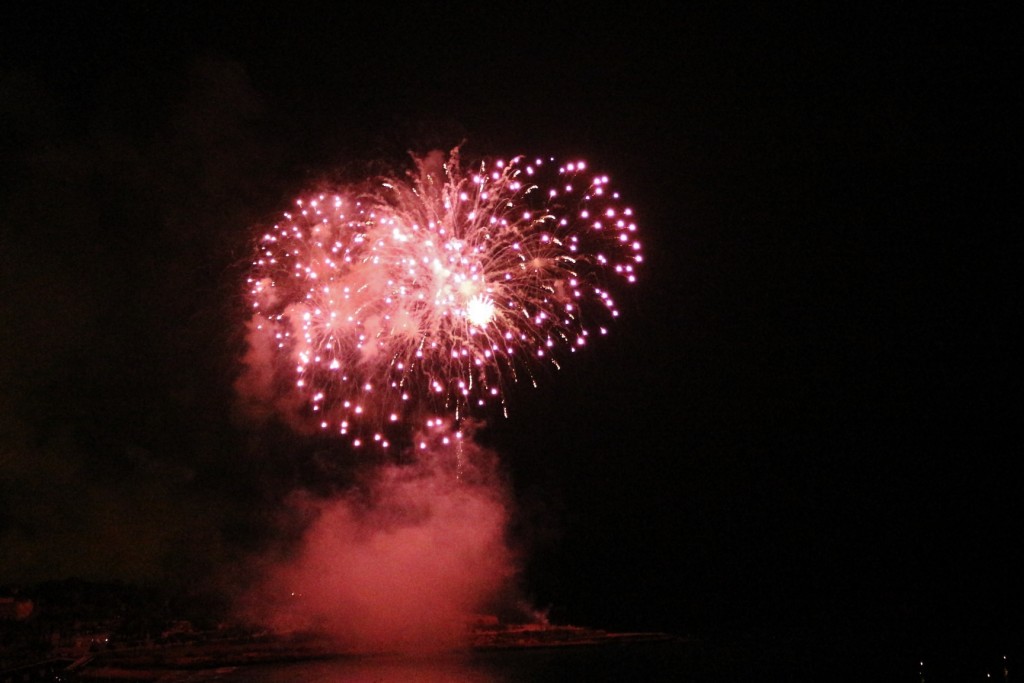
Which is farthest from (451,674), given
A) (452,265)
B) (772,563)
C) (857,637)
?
(772,563)

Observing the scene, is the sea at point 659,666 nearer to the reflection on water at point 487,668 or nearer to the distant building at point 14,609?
the reflection on water at point 487,668

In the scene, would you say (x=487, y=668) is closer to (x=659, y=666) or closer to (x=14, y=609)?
(x=659, y=666)

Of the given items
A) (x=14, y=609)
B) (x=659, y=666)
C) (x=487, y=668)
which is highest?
(x=14, y=609)

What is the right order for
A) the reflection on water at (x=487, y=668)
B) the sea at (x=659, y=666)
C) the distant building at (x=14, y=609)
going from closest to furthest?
the reflection on water at (x=487, y=668) < the sea at (x=659, y=666) < the distant building at (x=14, y=609)

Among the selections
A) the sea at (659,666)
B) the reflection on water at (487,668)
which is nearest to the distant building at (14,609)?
the sea at (659,666)

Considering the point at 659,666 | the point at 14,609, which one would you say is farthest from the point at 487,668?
the point at 14,609

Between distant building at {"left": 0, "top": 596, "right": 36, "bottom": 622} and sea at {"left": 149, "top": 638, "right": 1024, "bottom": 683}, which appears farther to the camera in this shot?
distant building at {"left": 0, "top": 596, "right": 36, "bottom": 622}

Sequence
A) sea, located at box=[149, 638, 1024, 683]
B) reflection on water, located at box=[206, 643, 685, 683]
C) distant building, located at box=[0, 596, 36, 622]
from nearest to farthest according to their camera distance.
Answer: reflection on water, located at box=[206, 643, 685, 683]
sea, located at box=[149, 638, 1024, 683]
distant building, located at box=[0, 596, 36, 622]

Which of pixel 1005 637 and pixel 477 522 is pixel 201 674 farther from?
pixel 1005 637

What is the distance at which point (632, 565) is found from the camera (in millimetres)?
35344

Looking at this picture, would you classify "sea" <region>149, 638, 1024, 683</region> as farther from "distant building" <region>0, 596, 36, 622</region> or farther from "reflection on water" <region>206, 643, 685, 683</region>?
"distant building" <region>0, 596, 36, 622</region>

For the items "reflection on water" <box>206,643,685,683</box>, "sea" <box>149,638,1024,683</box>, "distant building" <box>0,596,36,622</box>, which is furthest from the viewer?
"distant building" <box>0,596,36,622</box>

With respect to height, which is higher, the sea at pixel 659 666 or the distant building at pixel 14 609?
the distant building at pixel 14 609

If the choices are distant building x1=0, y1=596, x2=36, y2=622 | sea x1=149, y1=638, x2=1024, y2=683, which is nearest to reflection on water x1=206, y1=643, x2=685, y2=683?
sea x1=149, y1=638, x2=1024, y2=683
